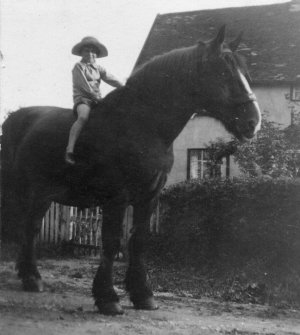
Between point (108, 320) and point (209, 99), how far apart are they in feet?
7.80

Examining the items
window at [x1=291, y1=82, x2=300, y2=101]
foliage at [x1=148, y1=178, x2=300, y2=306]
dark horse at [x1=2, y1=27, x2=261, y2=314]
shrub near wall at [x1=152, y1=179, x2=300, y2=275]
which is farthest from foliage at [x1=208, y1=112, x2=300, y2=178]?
dark horse at [x1=2, y1=27, x2=261, y2=314]

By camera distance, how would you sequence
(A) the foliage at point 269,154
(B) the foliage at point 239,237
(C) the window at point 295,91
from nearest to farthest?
1. (B) the foliage at point 239,237
2. (A) the foliage at point 269,154
3. (C) the window at point 295,91

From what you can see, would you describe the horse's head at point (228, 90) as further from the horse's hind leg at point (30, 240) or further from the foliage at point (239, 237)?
the horse's hind leg at point (30, 240)

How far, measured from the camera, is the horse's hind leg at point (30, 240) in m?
6.83

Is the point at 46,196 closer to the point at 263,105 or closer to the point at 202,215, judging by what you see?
the point at 202,215

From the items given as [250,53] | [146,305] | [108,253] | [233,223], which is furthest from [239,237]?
[250,53]

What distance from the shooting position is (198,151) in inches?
835

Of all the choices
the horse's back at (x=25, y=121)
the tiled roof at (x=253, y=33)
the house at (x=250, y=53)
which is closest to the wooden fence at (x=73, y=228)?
the horse's back at (x=25, y=121)

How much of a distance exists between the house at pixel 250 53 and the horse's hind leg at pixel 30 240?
481 inches

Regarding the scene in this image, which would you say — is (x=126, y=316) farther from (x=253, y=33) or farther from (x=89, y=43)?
(x=253, y=33)

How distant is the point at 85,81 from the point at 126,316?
8.93 ft

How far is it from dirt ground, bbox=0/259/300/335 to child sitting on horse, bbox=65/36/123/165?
161 centimetres

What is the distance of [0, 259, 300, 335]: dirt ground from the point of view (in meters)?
4.71

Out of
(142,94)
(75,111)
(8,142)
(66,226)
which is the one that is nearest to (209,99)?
(142,94)
